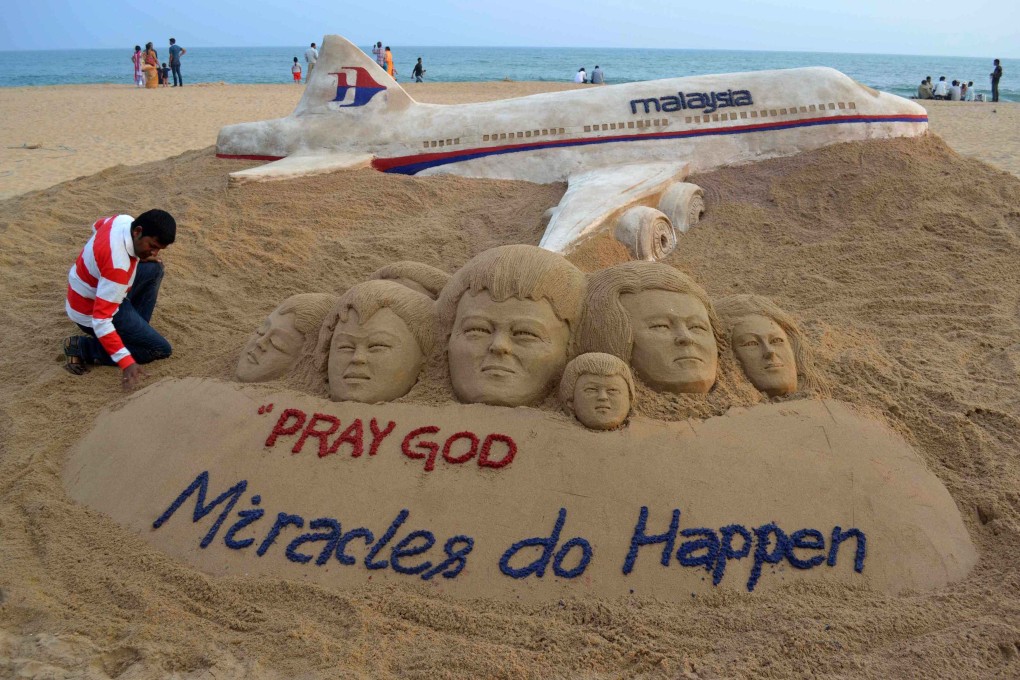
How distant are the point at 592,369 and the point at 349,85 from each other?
6.44 m

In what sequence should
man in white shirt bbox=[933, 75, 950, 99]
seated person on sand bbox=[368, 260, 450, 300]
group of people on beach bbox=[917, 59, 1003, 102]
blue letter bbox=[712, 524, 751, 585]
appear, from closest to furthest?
blue letter bbox=[712, 524, 751, 585] < seated person on sand bbox=[368, 260, 450, 300] < group of people on beach bbox=[917, 59, 1003, 102] < man in white shirt bbox=[933, 75, 950, 99]

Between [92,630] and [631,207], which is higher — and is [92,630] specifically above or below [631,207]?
below

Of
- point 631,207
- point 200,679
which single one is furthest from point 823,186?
point 200,679

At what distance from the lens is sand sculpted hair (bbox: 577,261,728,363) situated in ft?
11.7

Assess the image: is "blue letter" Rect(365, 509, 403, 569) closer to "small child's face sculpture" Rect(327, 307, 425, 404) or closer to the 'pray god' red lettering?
the 'pray god' red lettering

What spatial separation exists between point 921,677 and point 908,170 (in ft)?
19.7

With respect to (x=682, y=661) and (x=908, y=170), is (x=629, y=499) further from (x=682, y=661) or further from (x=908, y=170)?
(x=908, y=170)

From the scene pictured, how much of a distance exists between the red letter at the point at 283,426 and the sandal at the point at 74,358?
1926mm

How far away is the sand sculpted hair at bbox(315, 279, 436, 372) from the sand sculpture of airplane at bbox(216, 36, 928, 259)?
3.34 m

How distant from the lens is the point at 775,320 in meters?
3.87

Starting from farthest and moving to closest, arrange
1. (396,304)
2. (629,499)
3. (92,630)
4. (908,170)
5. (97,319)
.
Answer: (908,170)
(97,319)
(396,304)
(629,499)
(92,630)

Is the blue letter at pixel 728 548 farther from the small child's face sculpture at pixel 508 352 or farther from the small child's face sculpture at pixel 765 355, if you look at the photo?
the small child's face sculpture at pixel 508 352

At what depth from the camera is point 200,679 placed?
269 centimetres

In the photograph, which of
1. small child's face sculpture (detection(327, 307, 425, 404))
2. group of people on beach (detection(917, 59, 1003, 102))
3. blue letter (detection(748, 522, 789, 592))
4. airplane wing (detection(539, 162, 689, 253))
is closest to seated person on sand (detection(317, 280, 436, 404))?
small child's face sculpture (detection(327, 307, 425, 404))
